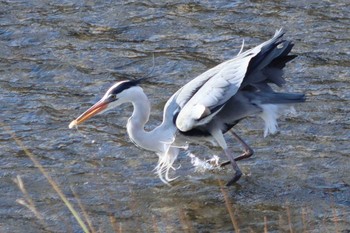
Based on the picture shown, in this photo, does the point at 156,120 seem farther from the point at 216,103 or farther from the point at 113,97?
the point at 216,103

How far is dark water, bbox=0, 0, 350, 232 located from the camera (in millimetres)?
6840

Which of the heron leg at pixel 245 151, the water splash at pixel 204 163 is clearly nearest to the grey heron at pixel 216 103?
the heron leg at pixel 245 151

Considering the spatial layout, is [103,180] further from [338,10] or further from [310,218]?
[338,10]

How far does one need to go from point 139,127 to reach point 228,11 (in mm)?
3338

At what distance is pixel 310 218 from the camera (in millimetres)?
6652

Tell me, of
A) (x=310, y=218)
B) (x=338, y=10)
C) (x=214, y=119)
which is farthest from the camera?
(x=338, y=10)

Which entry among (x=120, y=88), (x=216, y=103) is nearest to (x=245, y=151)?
(x=216, y=103)

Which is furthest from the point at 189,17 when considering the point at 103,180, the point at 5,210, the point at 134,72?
the point at 5,210

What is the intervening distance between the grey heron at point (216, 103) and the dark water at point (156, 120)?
0.26 m

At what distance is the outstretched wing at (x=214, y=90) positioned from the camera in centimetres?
700

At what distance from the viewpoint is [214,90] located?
7.04 meters

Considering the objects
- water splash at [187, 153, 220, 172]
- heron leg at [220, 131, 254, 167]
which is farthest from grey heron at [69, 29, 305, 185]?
water splash at [187, 153, 220, 172]

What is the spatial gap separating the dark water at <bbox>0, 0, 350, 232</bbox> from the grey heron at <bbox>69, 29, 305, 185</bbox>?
0.26 metres

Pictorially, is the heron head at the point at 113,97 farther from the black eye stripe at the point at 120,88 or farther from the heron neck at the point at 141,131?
the heron neck at the point at 141,131
